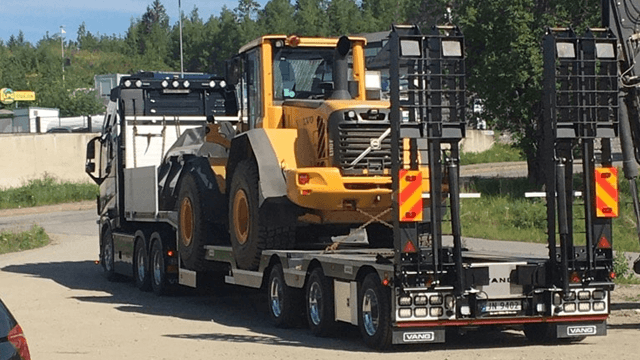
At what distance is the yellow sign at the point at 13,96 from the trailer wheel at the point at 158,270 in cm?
9915

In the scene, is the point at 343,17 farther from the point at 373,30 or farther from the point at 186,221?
the point at 186,221

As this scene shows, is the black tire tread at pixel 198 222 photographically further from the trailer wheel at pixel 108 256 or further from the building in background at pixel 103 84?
the building in background at pixel 103 84

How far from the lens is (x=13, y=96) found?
119562 millimetres

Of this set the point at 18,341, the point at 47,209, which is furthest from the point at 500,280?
the point at 47,209

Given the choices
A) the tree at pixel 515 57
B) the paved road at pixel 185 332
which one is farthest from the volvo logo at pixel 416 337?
the tree at pixel 515 57

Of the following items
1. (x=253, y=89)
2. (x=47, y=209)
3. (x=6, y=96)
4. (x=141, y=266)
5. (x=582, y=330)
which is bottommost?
(x=582, y=330)

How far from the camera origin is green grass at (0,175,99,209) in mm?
56125

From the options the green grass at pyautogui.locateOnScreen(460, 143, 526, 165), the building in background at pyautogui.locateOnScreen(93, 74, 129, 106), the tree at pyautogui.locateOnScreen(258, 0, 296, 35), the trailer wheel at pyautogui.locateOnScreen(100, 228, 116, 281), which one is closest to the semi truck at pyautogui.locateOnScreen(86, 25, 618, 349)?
the trailer wheel at pyautogui.locateOnScreen(100, 228, 116, 281)

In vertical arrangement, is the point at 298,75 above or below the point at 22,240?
above

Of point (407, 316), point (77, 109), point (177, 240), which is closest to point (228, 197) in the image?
point (177, 240)

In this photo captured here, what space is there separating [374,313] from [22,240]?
78.3 ft

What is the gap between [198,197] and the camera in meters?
18.9

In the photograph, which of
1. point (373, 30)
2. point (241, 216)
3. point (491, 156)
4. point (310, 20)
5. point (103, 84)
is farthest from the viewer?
point (310, 20)

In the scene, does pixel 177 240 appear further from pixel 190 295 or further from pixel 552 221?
pixel 552 221
